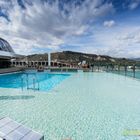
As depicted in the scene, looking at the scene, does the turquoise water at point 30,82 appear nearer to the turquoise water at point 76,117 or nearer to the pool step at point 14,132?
the turquoise water at point 76,117

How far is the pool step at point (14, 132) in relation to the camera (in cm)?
190

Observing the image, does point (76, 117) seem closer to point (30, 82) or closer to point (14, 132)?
point (14, 132)

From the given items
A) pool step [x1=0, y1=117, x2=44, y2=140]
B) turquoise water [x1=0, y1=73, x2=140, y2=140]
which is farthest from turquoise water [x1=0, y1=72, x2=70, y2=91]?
pool step [x1=0, y1=117, x2=44, y2=140]

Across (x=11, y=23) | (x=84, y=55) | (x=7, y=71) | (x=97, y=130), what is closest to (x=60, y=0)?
(x=11, y=23)

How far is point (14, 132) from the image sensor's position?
205 centimetres

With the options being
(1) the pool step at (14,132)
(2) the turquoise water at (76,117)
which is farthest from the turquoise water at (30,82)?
(1) the pool step at (14,132)

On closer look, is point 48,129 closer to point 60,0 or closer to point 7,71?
point 60,0

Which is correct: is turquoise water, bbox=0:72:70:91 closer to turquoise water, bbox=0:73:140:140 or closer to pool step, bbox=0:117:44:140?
turquoise water, bbox=0:73:140:140

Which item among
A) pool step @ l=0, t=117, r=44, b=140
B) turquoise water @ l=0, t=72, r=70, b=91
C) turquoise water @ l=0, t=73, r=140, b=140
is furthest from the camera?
turquoise water @ l=0, t=72, r=70, b=91

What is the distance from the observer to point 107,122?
4.55 meters

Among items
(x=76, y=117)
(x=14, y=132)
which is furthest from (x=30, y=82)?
(x=14, y=132)

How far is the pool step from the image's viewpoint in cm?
190

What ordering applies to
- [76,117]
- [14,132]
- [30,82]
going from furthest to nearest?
[30,82], [76,117], [14,132]

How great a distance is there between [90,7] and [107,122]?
29.6ft
